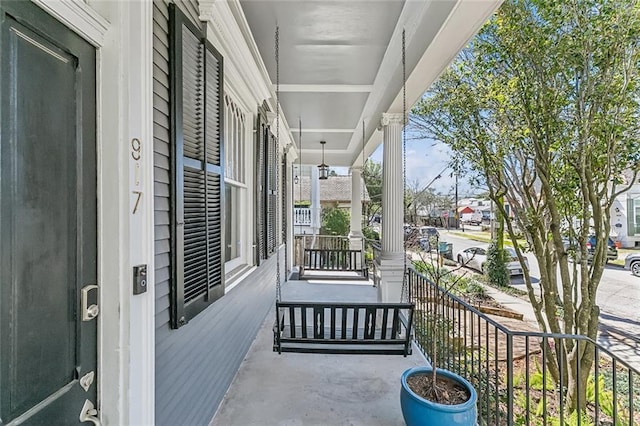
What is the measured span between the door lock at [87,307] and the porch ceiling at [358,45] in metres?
2.38

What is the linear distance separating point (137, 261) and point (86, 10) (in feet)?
2.77

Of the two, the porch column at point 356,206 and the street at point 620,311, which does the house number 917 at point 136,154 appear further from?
the porch column at point 356,206

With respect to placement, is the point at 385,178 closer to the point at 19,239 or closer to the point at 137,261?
the point at 137,261

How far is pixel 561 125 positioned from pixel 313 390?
3.95 m

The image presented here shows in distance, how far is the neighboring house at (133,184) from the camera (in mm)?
844

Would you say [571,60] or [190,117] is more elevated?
[571,60]

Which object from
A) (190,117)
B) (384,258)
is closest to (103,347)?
(190,117)

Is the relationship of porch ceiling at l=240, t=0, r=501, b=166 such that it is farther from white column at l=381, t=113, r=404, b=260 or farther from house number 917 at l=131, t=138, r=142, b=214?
house number 917 at l=131, t=138, r=142, b=214

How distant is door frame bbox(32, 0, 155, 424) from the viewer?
1114mm

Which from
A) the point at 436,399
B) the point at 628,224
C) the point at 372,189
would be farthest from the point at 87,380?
the point at 372,189

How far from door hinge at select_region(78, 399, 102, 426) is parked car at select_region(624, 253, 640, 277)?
1278 centimetres

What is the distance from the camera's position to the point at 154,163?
1.43 metres

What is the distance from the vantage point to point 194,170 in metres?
1.82

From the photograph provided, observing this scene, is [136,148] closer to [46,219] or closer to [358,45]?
[46,219]
